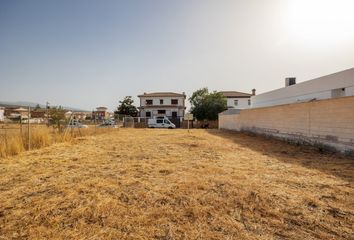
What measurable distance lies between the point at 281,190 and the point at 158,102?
139ft

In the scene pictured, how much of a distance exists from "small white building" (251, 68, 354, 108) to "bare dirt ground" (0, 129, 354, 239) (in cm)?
950

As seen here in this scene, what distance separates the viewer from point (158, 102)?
151ft

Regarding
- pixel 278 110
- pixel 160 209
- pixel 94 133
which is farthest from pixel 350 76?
pixel 94 133

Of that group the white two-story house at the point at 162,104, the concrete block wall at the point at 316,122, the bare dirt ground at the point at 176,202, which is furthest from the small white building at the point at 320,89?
the white two-story house at the point at 162,104

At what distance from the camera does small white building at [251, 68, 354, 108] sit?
43.5 ft

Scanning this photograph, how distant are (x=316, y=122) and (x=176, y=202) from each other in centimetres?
846

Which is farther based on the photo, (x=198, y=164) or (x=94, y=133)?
(x=94, y=133)

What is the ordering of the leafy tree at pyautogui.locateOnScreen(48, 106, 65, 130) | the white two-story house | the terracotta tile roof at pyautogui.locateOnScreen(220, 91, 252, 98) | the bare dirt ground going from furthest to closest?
1. the terracotta tile roof at pyautogui.locateOnScreen(220, 91, 252, 98)
2. the white two-story house
3. the leafy tree at pyautogui.locateOnScreen(48, 106, 65, 130)
4. the bare dirt ground

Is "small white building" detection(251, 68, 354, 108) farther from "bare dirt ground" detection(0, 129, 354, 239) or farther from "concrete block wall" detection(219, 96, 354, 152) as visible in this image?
"bare dirt ground" detection(0, 129, 354, 239)

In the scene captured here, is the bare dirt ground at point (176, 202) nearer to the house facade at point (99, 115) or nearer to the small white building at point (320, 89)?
the small white building at point (320, 89)

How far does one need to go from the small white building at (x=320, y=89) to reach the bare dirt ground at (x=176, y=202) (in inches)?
374

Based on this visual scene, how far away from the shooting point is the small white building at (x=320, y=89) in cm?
1327

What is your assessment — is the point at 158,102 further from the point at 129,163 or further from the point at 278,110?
the point at 129,163

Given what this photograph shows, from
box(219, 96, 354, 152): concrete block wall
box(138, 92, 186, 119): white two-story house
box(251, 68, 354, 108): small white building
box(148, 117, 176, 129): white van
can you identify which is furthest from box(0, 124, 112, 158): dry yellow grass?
box(138, 92, 186, 119): white two-story house
